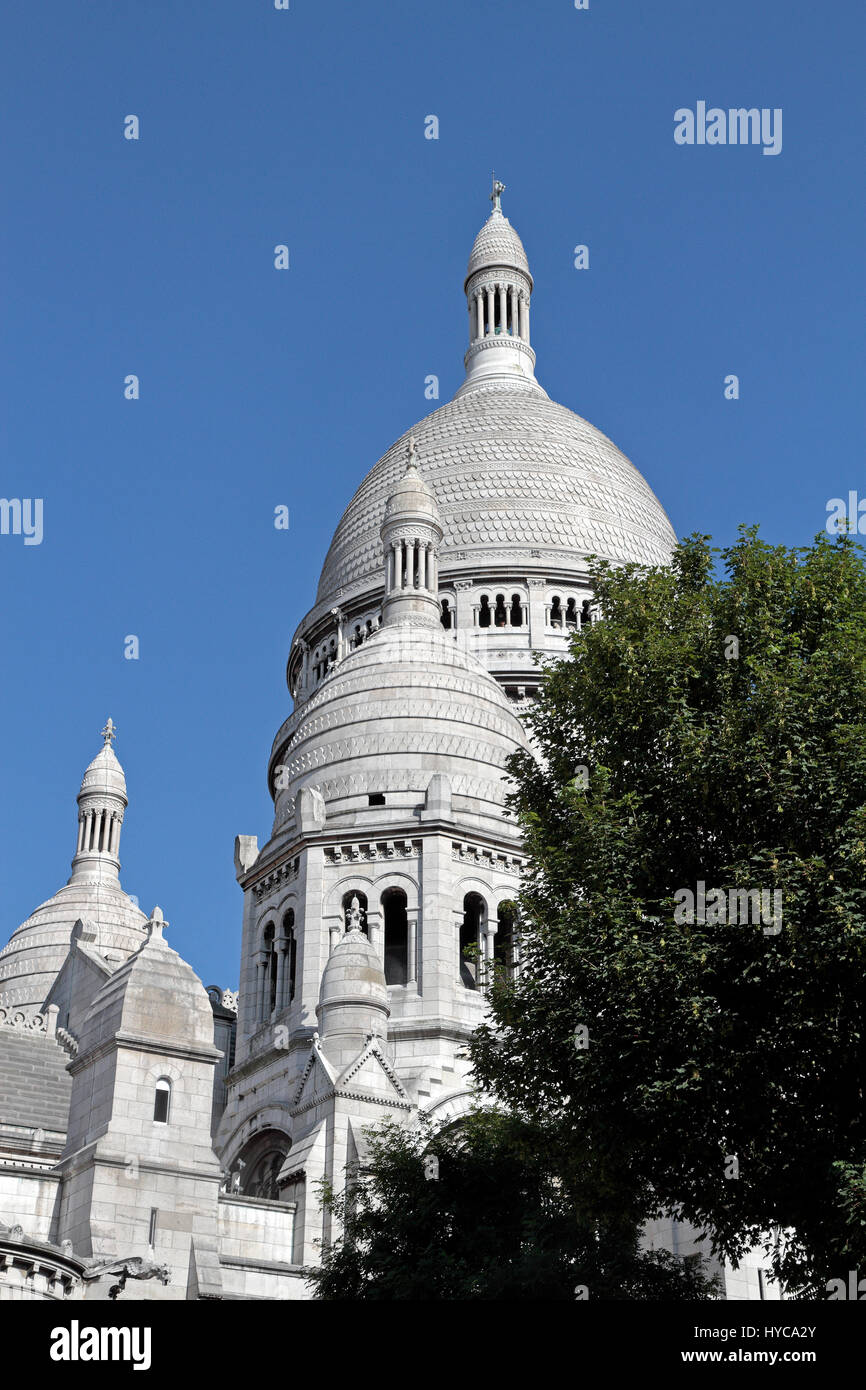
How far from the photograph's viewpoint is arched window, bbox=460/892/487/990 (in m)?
46.4

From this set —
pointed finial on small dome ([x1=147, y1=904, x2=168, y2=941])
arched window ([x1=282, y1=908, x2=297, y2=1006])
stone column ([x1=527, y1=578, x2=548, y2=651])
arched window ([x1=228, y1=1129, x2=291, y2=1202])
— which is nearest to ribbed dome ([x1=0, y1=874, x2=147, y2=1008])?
arched window ([x1=282, y1=908, x2=297, y2=1006])

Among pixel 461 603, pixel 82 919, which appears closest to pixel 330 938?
pixel 82 919

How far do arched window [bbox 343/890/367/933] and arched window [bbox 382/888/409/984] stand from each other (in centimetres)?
58

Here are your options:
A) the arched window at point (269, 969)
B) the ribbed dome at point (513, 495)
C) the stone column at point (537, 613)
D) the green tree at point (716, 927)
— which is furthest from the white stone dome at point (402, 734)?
the green tree at point (716, 927)

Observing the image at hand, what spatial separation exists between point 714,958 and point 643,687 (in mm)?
4226

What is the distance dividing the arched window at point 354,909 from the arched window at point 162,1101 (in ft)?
50.3

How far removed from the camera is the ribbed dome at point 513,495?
7150 centimetres

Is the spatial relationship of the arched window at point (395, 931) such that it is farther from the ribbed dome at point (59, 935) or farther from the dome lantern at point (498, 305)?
the dome lantern at point (498, 305)

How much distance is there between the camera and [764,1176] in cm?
2109

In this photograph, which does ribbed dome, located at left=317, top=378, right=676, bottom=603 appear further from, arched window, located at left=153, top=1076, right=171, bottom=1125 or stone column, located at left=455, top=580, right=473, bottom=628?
arched window, located at left=153, top=1076, right=171, bottom=1125

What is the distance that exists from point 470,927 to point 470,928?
26mm

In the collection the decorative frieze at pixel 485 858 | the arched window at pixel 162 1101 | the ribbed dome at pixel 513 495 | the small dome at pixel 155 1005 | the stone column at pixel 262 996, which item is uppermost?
the ribbed dome at pixel 513 495

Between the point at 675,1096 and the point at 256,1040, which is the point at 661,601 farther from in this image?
the point at 256,1040
